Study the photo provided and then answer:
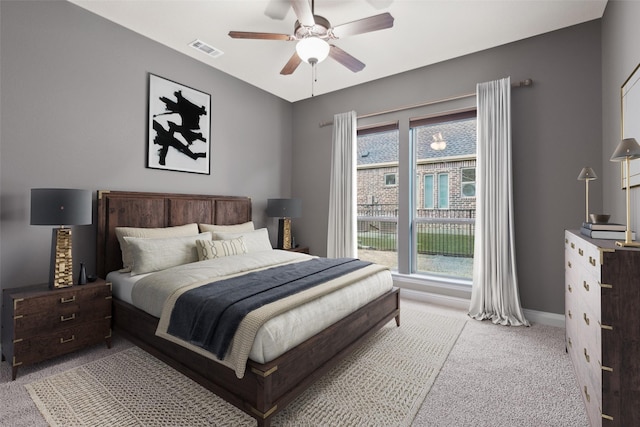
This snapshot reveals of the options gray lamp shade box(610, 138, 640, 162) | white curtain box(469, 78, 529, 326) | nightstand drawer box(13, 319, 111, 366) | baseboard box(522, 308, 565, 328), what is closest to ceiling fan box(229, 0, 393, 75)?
gray lamp shade box(610, 138, 640, 162)

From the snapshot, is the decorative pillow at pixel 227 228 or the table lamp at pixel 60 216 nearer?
the table lamp at pixel 60 216

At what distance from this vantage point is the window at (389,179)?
4500 millimetres

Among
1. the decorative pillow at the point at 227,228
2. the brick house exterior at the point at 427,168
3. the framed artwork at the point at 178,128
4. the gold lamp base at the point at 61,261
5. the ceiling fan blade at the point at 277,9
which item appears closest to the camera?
the gold lamp base at the point at 61,261

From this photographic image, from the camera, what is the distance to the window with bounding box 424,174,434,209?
421 cm

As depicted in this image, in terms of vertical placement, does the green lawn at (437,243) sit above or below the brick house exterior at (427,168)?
below

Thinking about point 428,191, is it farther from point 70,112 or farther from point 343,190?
point 70,112

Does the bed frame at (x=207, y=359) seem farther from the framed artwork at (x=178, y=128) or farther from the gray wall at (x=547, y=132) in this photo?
the gray wall at (x=547, y=132)

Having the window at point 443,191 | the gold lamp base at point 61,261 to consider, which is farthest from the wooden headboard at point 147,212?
the window at point 443,191

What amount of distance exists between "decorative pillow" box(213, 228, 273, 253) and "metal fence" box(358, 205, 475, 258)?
5.62ft

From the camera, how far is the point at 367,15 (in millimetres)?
2912

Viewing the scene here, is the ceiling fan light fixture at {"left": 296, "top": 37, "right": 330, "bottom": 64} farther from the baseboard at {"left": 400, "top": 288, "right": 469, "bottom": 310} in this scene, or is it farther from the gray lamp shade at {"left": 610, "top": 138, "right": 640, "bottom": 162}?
the baseboard at {"left": 400, "top": 288, "right": 469, "bottom": 310}

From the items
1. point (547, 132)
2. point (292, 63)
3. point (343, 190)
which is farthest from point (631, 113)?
point (343, 190)

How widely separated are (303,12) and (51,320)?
3100 millimetres

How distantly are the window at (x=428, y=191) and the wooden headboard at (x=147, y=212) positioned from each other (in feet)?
9.02
